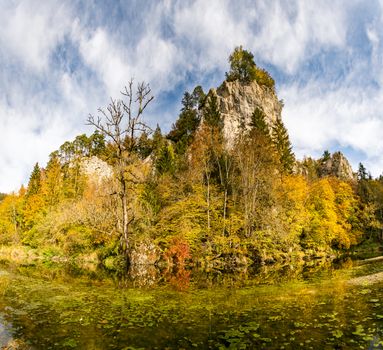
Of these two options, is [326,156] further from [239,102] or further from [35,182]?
[35,182]

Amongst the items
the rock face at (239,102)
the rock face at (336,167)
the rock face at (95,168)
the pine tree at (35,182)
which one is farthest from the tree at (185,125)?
the rock face at (336,167)

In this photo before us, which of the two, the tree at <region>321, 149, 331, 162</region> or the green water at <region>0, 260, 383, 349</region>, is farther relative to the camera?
the tree at <region>321, 149, 331, 162</region>

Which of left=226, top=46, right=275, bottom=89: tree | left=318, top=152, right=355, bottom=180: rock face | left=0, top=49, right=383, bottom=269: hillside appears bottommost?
left=0, top=49, right=383, bottom=269: hillside

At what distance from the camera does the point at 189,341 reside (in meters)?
9.40

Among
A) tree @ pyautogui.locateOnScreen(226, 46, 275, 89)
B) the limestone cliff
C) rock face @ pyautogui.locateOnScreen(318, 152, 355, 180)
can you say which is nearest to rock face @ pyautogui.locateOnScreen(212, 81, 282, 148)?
tree @ pyautogui.locateOnScreen(226, 46, 275, 89)

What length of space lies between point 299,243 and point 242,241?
1414cm

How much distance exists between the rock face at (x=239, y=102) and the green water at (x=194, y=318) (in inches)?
2277

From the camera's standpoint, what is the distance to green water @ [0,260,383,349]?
9.23 m

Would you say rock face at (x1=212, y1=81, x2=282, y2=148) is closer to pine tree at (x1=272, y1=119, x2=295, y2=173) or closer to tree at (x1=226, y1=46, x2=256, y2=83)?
tree at (x1=226, y1=46, x2=256, y2=83)

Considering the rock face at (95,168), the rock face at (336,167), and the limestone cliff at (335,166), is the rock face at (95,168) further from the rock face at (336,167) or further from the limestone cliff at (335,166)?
the rock face at (336,167)

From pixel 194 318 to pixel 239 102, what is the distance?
7110cm

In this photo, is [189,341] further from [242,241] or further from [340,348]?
[242,241]

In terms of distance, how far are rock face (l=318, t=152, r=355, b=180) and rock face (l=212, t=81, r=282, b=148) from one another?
160 feet

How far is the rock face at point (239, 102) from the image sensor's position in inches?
2960
